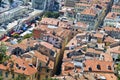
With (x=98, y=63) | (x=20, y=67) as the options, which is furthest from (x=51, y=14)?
(x=20, y=67)

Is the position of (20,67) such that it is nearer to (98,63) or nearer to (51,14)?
(98,63)

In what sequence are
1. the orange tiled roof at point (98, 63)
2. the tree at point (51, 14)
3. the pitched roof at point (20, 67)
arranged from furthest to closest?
the tree at point (51, 14) < the orange tiled roof at point (98, 63) < the pitched roof at point (20, 67)

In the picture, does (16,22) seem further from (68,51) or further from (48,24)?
(68,51)

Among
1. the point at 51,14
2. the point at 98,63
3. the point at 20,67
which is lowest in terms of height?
the point at 51,14

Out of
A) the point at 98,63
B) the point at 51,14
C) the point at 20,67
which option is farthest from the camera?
the point at 51,14

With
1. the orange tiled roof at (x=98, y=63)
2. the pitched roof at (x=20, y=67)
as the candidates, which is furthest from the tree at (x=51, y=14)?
the pitched roof at (x=20, y=67)

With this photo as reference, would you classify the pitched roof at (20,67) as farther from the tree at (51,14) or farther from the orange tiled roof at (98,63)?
the tree at (51,14)

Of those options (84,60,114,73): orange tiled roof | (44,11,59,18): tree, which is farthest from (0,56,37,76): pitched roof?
(44,11,59,18): tree

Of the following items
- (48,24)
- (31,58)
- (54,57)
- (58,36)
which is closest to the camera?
(31,58)

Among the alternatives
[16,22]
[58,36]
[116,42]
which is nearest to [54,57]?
[58,36]

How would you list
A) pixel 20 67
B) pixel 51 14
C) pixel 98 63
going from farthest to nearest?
pixel 51 14
pixel 98 63
pixel 20 67

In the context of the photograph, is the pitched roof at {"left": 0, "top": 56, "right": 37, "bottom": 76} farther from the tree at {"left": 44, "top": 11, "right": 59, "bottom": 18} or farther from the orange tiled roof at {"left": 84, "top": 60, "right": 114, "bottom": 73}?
the tree at {"left": 44, "top": 11, "right": 59, "bottom": 18}
